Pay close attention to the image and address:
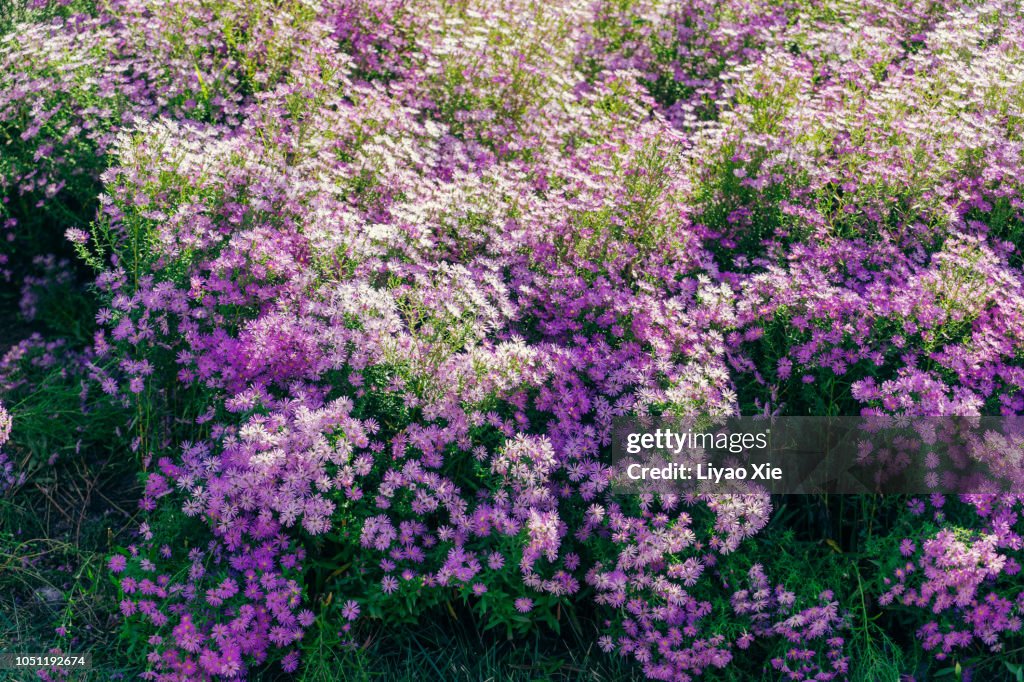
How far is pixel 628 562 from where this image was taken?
311cm

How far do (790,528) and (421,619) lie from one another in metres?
1.54

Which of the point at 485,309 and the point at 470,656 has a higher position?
the point at 485,309

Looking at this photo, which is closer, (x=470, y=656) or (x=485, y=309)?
(x=470, y=656)

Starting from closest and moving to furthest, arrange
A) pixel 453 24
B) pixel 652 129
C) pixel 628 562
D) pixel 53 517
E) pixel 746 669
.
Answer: pixel 628 562 → pixel 746 669 → pixel 53 517 → pixel 652 129 → pixel 453 24

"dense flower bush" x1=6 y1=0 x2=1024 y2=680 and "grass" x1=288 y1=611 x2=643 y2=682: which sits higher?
"dense flower bush" x1=6 y1=0 x2=1024 y2=680

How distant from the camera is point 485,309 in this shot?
3.64 m

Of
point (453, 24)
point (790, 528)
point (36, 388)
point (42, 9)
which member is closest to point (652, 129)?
point (453, 24)

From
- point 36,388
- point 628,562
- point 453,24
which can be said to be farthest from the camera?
point 453,24

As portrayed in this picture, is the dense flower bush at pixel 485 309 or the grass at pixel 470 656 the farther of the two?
the grass at pixel 470 656

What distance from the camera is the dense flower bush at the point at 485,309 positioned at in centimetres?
308

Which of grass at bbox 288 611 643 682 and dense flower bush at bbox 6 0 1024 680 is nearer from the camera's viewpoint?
dense flower bush at bbox 6 0 1024 680

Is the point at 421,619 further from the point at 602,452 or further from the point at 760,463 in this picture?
the point at 760,463

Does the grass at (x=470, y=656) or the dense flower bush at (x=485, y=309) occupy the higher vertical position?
the dense flower bush at (x=485, y=309)

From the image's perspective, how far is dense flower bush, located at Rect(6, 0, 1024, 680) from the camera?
3.08 m
